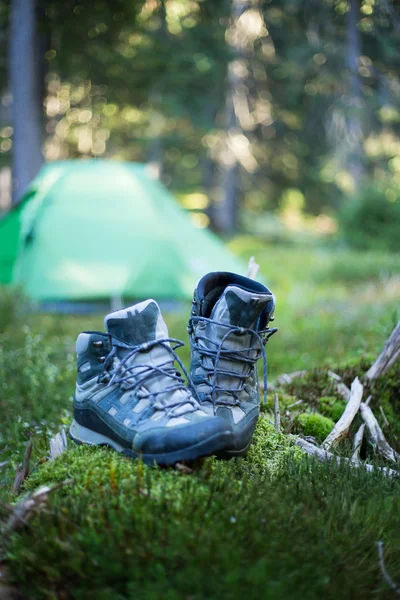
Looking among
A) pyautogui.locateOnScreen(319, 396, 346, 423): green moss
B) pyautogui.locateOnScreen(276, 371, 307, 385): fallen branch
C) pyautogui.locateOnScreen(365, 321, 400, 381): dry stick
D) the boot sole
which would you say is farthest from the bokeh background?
the boot sole

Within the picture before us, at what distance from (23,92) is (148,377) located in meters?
10.1

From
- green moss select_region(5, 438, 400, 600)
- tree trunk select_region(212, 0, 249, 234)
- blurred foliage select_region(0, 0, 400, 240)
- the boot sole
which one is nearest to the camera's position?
green moss select_region(5, 438, 400, 600)

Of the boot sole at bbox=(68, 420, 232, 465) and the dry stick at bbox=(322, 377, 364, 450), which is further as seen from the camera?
the dry stick at bbox=(322, 377, 364, 450)

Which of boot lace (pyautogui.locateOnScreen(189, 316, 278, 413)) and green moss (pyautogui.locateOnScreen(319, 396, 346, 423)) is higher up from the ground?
boot lace (pyautogui.locateOnScreen(189, 316, 278, 413))

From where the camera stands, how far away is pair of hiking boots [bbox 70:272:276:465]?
5.54ft

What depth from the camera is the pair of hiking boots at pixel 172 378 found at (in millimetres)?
1689

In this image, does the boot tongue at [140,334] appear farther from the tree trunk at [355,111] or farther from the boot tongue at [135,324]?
the tree trunk at [355,111]

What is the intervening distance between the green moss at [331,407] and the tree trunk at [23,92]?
29.0 feet

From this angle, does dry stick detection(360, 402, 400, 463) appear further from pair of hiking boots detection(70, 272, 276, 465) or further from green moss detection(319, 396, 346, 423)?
pair of hiking boots detection(70, 272, 276, 465)

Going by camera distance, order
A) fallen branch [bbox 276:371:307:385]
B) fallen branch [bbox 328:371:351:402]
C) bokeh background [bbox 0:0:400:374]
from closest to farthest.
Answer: fallen branch [bbox 328:371:351:402] < fallen branch [bbox 276:371:307:385] < bokeh background [bbox 0:0:400:374]

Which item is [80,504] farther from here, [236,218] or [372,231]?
[236,218]

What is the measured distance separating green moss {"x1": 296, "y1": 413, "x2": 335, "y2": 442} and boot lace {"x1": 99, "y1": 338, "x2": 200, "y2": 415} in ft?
2.09

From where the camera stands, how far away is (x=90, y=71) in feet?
42.2

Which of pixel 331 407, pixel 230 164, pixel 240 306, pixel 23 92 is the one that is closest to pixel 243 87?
pixel 230 164
